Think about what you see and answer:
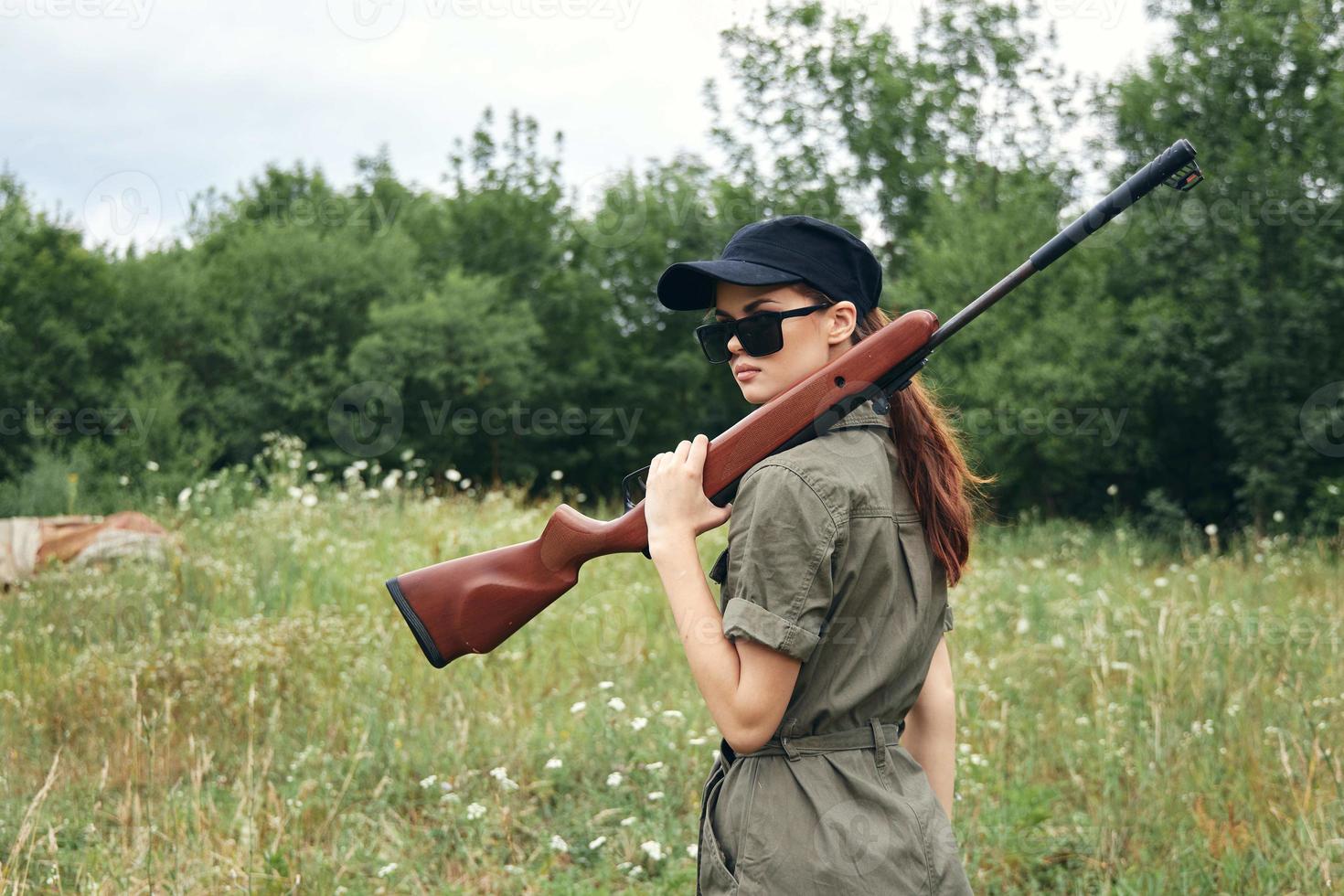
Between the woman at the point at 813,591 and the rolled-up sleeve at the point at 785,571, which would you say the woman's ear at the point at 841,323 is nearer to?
the woman at the point at 813,591

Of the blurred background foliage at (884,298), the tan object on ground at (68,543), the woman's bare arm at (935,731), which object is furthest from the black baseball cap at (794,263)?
the blurred background foliage at (884,298)

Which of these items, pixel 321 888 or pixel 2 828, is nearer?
pixel 321 888

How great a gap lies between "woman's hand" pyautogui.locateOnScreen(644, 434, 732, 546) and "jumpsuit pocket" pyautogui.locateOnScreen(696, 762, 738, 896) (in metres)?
0.43

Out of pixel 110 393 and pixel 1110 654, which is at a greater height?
pixel 110 393

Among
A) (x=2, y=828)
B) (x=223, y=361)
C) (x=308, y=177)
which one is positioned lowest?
(x=2, y=828)

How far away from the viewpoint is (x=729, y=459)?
1.95 meters

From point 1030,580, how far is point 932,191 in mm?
14915

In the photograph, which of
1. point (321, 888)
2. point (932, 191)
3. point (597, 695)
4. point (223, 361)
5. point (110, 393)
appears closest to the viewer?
point (321, 888)

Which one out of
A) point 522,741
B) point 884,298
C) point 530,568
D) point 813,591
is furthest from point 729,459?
point 884,298

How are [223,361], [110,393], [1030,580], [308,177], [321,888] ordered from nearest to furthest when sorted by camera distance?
[321,888], [1030,580], [110,393], [223,361], [308,177]

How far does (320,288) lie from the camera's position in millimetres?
19922

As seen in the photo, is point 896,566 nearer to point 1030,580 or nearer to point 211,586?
point 211,586

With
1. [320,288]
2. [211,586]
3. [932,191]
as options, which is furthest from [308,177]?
[211,586]

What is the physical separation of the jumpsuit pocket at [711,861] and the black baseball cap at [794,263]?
85 cm
